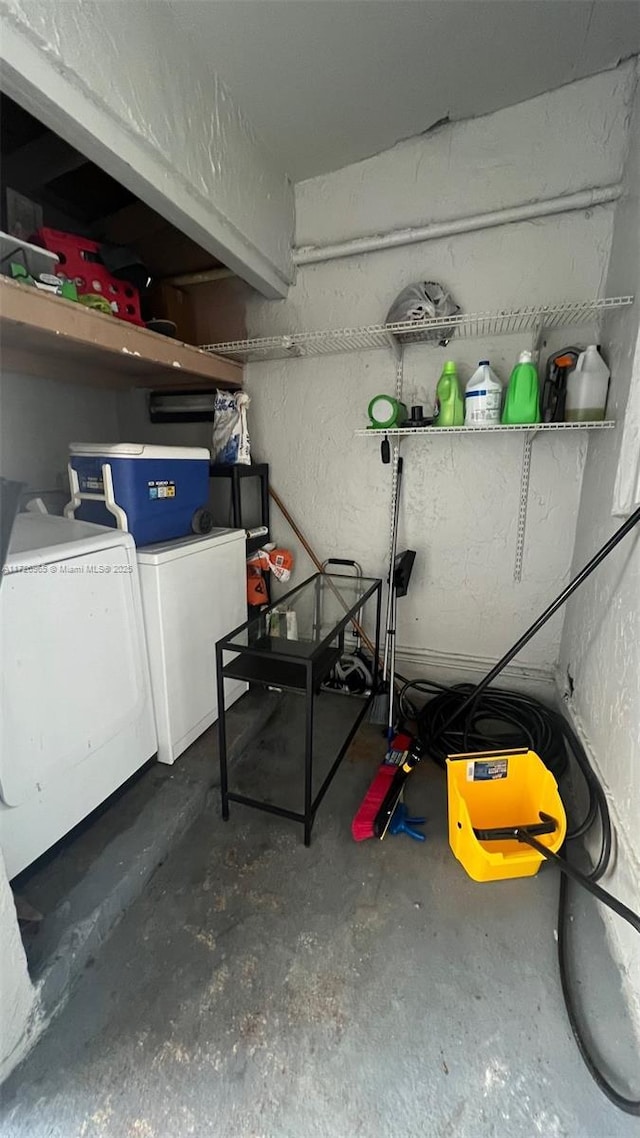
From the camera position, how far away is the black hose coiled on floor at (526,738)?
3.62 feet

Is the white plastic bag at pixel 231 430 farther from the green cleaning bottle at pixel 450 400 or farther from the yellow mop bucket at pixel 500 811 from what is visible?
the yellow mop bucket at pixel 500 811

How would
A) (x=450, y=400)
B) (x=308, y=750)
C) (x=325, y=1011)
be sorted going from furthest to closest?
(x=450, y=400) → (x=308, y=750) → (x=325, y=1011)

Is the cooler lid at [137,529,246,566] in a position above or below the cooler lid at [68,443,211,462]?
below

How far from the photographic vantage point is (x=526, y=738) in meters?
1.78

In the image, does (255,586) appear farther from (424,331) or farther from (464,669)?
(424,331)

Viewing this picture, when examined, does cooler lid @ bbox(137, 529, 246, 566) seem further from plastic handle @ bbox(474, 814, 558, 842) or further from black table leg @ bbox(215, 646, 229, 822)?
plastic handle @ bbox(474, 814, 558, 842)

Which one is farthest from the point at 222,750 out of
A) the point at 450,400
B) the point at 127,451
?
the point at 450,400

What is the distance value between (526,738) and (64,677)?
5.74 ft

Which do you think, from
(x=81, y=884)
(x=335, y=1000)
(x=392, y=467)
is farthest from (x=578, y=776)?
(x=81, y=884)

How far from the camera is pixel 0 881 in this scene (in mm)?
786

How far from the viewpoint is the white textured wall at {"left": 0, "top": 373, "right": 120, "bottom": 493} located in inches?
74.9

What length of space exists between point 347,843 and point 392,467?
1.63 m

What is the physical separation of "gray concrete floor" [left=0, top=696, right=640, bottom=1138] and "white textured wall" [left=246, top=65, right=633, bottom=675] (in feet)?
3.79

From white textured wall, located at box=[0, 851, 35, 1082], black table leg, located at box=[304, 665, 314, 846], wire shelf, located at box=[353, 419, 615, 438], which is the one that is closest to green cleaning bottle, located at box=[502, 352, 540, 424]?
wire shelf, located at box=[353, 419, 615, 438]
